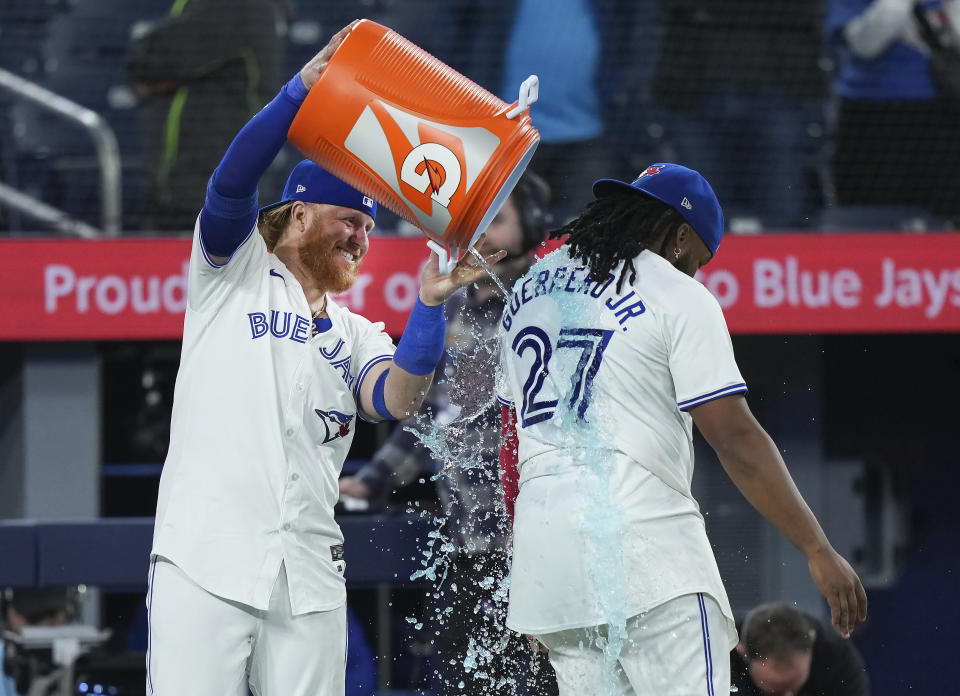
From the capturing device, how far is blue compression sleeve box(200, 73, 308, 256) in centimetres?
245

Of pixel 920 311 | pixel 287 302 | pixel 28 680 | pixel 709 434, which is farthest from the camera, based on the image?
pixel 920 311

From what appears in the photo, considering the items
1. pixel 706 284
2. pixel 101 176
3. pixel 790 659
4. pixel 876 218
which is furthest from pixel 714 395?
pixel 101 176

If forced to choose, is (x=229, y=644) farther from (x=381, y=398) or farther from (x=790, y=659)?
(x=790, y=659)

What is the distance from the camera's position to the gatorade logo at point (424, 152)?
8.11 ft

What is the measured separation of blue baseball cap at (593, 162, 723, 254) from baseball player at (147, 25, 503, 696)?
372 millimetres

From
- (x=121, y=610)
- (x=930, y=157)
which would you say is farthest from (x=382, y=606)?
(x=930, y=157)

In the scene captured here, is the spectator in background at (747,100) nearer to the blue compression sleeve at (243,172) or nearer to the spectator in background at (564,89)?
the spectator in background at (564,89)

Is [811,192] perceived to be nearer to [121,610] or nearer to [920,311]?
[920,311]

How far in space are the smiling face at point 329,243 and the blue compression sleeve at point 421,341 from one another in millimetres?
199

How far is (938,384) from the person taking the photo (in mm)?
6461

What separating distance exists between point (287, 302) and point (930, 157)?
4359 millimetres

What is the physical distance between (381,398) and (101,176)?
12.0ft

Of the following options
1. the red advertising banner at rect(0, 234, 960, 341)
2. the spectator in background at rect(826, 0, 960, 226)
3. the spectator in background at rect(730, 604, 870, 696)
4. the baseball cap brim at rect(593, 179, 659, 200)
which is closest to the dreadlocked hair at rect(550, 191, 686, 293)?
the baseball cap brim at rect(593, 179, 659, 200)

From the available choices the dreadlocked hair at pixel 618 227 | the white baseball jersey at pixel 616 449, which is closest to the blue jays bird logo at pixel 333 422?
the white baseball jersey at pixel 616 449
